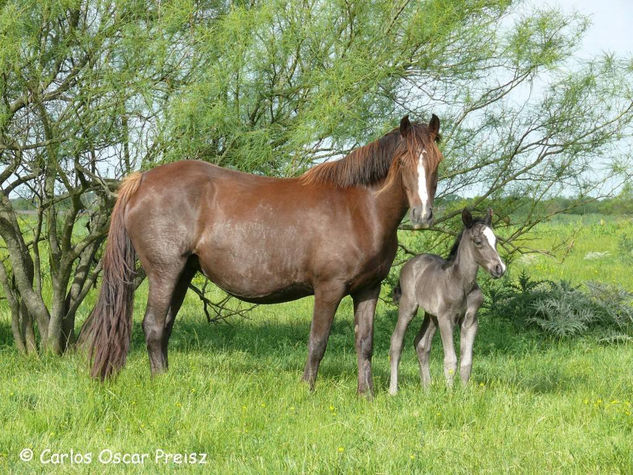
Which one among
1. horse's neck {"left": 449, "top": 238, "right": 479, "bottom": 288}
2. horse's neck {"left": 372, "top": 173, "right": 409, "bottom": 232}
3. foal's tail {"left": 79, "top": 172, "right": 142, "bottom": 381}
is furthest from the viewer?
foal's tail {"left": 79, "top": 172, "right": 142, "bottom": 381}

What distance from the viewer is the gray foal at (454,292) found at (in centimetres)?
524

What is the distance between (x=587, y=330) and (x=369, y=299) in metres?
4.09

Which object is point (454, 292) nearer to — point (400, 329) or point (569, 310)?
point (400, 329)

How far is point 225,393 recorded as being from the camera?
16.7 feet

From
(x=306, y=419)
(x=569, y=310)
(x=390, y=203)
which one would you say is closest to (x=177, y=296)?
(x=306, y=419)

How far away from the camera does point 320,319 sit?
5379 millimetres

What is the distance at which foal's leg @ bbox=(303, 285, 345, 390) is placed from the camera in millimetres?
5305

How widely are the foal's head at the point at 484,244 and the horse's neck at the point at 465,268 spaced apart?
5 centimetres

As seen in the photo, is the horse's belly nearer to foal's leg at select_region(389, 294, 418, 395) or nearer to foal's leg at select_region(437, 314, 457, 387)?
foal's leg at select_region(389, 294, 418, 395)

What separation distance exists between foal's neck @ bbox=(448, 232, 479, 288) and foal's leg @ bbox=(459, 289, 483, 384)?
0.14 m

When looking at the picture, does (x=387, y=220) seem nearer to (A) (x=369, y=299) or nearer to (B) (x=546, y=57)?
(A) (x=369, y=299)

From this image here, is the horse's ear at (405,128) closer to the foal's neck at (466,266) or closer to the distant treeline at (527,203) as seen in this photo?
the foal's neck at (466,266)

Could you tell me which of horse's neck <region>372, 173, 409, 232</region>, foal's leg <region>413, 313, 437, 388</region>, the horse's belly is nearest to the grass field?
foal's leg <region>413, 313, 437, 388</region>

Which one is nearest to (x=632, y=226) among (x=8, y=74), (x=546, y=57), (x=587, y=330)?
(x=587, y=330)
